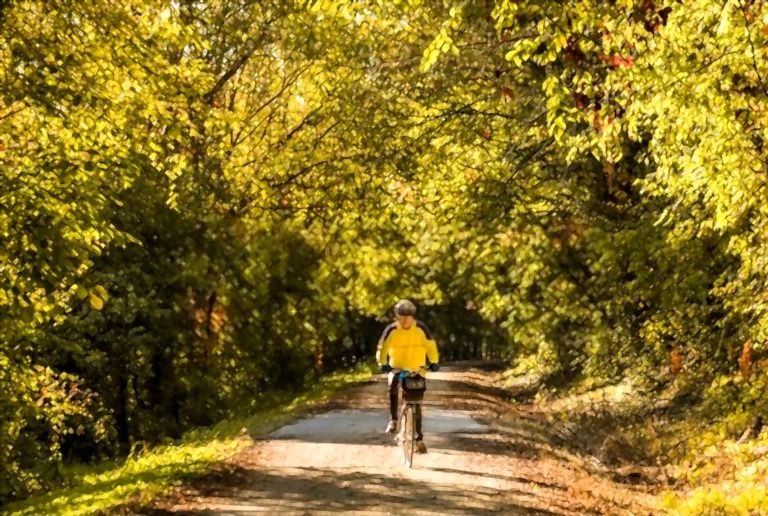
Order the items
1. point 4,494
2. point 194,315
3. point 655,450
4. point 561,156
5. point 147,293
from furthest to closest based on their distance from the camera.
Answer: point 194,315, point 147,293, point 4,494, point 561,156, point 655,450

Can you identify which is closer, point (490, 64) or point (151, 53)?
point (151, 53)

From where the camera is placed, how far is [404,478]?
12.0 m

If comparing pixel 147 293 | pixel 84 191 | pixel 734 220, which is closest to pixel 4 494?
pixel 147 293

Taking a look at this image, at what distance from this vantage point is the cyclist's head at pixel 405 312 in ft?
41.1

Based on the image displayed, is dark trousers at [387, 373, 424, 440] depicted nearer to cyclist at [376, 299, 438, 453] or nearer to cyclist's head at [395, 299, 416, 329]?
cyclist at [376, 299, 438, 453]

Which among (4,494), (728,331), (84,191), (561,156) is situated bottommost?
(4,494)

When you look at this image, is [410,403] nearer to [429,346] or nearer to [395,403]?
[395,403]

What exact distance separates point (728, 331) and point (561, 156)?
489cm

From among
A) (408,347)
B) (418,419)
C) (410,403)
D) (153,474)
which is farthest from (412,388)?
(153,474)

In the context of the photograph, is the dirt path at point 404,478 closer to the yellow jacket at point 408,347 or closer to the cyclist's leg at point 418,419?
the cyclist's leg at point 418,419

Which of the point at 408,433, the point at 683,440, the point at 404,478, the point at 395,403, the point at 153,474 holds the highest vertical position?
the point at 395,403

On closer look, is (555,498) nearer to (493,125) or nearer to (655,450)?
(655,450)

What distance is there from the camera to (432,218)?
2014 centimetres

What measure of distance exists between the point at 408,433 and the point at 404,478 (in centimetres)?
92
